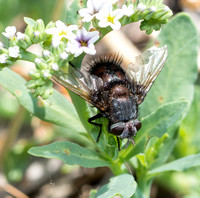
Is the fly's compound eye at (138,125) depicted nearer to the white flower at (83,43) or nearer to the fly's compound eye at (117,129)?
the fly's compound eye at (117,129)

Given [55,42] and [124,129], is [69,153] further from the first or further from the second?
[55,42]

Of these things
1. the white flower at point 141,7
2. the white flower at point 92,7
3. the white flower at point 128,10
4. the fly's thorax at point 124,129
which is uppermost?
the white flower at point 92,7

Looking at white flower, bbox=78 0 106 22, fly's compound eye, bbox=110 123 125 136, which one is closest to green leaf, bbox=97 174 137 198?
fly's compound eye, bbox=110 123 125 136

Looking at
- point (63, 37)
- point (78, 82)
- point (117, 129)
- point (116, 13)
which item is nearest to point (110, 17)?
point (116, 13)

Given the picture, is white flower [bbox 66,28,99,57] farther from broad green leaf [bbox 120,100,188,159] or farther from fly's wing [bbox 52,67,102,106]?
broad green leaf [bbox 120,100,188,159]

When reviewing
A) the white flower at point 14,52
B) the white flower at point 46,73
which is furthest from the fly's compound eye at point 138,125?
the white flower at point 14,52
